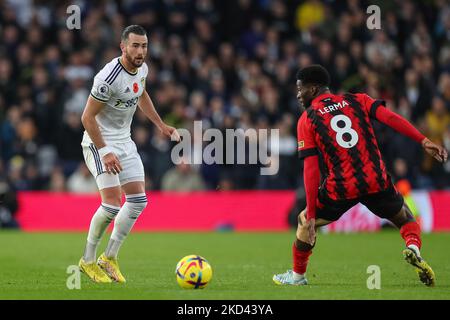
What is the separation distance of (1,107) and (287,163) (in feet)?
21.5

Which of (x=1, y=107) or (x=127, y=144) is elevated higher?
(x=1, y=107)

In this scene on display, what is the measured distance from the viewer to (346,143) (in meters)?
9.16

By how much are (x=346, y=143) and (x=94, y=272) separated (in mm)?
2912

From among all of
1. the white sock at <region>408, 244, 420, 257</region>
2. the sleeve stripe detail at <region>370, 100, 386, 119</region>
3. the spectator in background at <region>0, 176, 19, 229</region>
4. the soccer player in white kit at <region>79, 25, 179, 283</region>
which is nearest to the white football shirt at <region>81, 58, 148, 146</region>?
the soccer player in white kit at <region>79, 25, 179, 283</region>

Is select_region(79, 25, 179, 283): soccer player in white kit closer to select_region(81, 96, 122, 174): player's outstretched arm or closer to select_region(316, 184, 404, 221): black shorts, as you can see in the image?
select_region(81, 96, 122, 174): player's outstretched arm

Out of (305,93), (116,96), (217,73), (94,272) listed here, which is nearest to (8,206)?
(217,73)

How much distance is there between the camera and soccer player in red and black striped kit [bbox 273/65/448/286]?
9.06m

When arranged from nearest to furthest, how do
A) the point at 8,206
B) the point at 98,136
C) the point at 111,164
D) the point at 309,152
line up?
the point at 309,152 → the point at 111,164 → the point at 98,136 → the point at 8,206

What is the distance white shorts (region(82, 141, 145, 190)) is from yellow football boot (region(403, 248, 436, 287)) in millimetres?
2931

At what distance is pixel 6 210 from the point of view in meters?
19.7

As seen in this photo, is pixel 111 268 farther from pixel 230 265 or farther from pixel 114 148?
pixel 230 265
